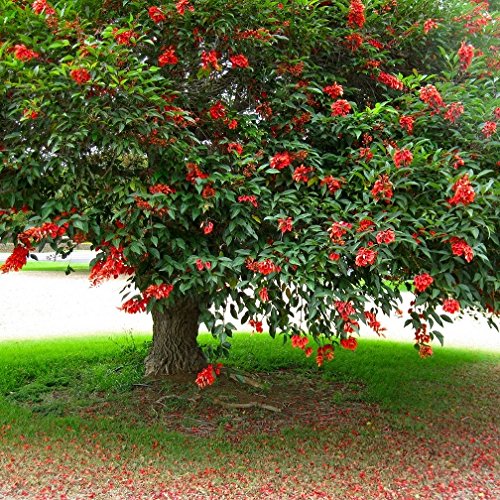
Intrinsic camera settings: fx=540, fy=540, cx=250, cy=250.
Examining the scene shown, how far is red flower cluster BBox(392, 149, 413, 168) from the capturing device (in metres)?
2.84

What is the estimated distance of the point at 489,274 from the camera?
10.2ft

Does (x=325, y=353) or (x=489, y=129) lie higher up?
(x=489, y=129)

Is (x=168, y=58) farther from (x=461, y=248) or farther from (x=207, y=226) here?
(x=461, y=248)

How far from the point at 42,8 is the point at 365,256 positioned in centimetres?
216

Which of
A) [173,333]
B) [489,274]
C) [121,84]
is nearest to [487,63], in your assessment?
[489,274]

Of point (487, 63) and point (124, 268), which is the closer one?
point (124, 268)

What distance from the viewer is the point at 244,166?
3074 mm

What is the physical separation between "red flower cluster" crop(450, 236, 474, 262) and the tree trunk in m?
2.94

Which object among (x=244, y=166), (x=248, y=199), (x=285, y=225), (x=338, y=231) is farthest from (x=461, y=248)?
(x=244, y=166)

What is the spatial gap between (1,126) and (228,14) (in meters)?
1.42

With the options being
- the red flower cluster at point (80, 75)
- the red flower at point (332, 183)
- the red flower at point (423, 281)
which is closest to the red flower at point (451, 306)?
the red flower at point (423, 281)

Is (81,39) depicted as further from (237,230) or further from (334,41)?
(334,41)

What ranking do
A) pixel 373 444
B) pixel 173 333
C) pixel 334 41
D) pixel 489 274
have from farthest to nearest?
pixel 173 333, pixel 373 444, pixel 334 41, pixel 489 274

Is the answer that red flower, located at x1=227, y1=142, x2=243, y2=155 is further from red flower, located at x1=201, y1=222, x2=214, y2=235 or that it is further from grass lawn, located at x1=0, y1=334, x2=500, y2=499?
grass lawn, located at x1=0, y1=334, x2=500, y2=499
